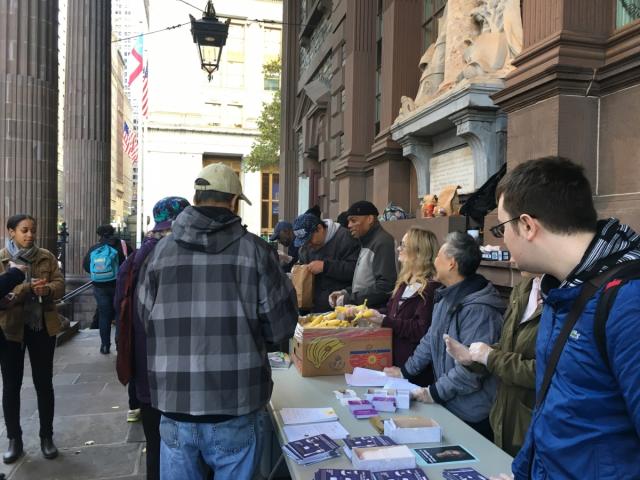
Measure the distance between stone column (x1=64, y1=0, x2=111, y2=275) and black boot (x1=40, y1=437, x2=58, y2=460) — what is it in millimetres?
8138

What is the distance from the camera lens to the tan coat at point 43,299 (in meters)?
3.91

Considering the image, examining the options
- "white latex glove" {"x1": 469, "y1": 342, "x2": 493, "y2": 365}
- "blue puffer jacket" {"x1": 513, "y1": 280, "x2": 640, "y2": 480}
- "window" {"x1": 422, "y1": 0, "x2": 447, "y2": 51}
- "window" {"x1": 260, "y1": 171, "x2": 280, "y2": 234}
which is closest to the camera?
"blue puffer jacket" {"x1": 513, "y1": 280, "x2": 640, "y2": 480}

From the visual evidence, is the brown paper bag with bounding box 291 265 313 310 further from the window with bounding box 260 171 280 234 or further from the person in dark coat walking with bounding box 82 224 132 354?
the window with bounding box 260 171 280 234

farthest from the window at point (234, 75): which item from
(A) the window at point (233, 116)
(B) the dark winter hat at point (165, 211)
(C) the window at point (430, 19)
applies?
(B) the dark winter hat at point (165, 211)

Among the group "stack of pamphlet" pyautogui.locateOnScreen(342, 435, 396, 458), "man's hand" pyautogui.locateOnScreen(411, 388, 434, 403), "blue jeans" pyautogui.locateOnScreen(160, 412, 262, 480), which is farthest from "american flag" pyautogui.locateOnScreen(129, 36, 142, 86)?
"stack of pamphlet" pyautogui.locateOnScreen(342, 435, 396, 458)

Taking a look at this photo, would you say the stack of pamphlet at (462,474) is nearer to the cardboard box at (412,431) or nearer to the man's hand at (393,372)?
the cardboard box at (412,431)

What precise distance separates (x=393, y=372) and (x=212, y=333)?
1.55 m

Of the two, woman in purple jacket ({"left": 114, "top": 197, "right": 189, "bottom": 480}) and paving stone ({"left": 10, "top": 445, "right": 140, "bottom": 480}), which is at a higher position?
woman in purple jacket ({"left": 114, "top": 197, "right": 189, "bottom": 480})

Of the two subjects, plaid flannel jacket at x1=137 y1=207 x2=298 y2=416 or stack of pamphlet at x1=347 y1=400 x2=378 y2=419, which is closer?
plaid flannel jacket at x1=137 y1=207 x2=298 y2=416

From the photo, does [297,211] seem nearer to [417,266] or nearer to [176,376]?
[417,266]

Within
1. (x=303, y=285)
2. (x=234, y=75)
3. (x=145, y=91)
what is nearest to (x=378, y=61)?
(x=303, y=285)

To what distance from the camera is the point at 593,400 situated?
3.87 ft

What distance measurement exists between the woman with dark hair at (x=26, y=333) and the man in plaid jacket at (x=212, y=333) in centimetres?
235

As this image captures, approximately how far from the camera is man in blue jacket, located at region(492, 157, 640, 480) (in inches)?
43.8
